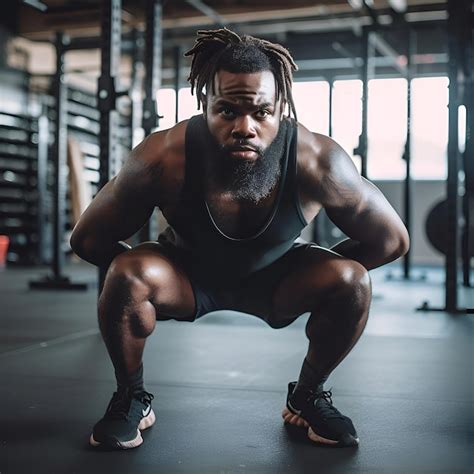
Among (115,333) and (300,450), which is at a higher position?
(115,333)

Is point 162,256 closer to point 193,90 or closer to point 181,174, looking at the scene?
point 181,174

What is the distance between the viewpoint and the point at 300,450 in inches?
57.5

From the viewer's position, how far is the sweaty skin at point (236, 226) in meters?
1.40

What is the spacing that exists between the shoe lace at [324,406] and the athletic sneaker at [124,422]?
39cm

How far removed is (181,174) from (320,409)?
0.62m

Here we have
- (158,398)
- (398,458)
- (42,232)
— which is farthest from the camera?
(42,232)

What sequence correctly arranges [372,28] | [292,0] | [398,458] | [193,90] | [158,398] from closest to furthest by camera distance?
1. [398,458]
2. [193,90]
3. [158,398]
4. [372,28]
5. [292,0]

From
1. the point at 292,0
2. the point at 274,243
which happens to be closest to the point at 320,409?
the point at 274,243

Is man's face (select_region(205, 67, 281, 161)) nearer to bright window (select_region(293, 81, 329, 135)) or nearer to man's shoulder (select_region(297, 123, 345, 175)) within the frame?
man's shoulder (select_region(297, 123, 345, 175))

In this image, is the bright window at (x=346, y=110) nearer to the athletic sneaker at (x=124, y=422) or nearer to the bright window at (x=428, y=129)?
the bright window at (x=428, y=129)

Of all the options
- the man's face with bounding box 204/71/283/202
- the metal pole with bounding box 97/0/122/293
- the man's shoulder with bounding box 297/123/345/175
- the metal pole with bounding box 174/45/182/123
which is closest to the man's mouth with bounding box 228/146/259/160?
the man's face with bounding box 204/71/283/202

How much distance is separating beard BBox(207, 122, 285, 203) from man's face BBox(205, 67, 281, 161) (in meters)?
0.02

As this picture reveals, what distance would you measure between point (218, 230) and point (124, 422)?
1.50ft

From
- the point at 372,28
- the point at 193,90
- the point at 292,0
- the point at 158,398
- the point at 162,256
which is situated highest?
the point at 292,0
